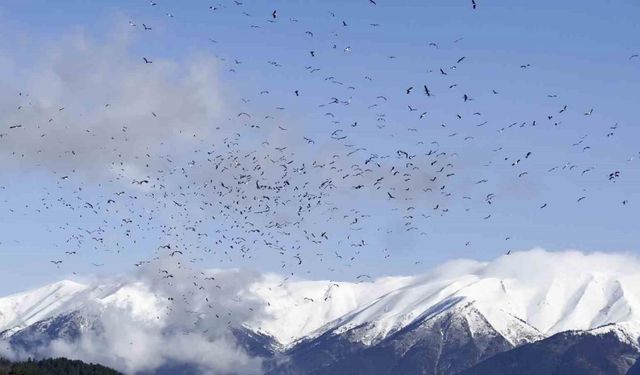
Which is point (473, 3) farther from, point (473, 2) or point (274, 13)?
point (274, 13)

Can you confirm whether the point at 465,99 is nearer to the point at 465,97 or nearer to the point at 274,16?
the point at 465,97

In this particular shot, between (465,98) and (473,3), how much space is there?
16.5 m

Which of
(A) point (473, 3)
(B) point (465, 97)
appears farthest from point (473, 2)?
(B) point (465, 97)

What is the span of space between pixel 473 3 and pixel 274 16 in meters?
27.9

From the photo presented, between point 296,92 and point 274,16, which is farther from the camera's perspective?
point 296,92

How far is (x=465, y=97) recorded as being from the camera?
18562 cm

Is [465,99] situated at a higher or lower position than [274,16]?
lower

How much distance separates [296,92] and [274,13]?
71.6ft

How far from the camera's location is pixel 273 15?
580ft

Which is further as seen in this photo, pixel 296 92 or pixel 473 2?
pixel 296 92

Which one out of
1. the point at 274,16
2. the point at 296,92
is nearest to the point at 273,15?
the point at 274,16

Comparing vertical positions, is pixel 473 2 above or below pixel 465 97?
above

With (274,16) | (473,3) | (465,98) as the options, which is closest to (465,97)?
(465,98)

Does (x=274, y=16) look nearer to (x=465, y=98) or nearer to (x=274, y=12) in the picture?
(x=274, y=12)
